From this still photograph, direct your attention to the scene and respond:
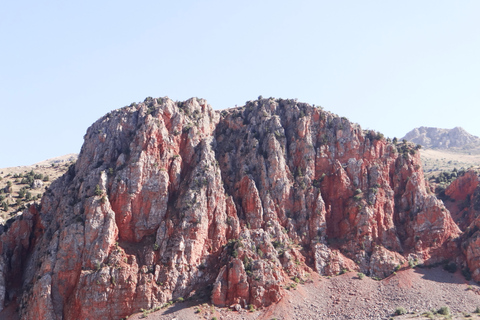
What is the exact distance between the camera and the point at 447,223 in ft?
316

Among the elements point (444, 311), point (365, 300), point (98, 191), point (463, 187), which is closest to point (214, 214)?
point (98, 191)

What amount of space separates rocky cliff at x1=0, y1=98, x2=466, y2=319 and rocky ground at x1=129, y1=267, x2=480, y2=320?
2.74 m

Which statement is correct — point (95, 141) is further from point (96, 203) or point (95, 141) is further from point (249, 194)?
point (249, 194)

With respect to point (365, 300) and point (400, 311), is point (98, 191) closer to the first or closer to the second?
point (365, 300)

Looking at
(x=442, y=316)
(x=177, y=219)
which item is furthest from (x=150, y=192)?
(x=442, y=316)

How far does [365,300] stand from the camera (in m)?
82.6

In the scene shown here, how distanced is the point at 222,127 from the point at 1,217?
59319 millimetres

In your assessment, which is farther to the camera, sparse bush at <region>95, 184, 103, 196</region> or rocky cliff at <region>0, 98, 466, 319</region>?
sparse bush at <region>95, 184, 103, 196</region>

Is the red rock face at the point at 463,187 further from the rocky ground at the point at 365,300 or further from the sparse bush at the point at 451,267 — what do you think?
the rocky ground at the point at 365,300

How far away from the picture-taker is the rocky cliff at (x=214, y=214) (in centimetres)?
8044

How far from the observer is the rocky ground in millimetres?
76500

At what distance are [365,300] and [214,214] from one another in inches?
1417

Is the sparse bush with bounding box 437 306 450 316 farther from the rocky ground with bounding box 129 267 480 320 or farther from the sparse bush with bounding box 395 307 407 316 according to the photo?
the sparse bush with bounding box 395 307 407 316

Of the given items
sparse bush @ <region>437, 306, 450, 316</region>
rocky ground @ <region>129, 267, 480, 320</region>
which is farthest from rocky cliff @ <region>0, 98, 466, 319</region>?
sparse bush @ <region>437, 306, 450, 316</region>
